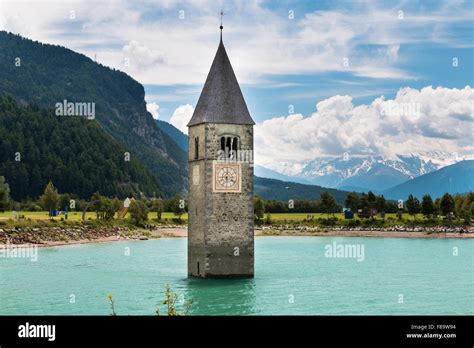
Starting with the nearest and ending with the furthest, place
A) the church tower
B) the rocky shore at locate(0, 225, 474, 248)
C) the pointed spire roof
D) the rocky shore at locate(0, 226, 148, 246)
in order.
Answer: the church tower, the pointed spire roof, the rocky shore at locate(0, 226, 148, 246), the rocky shore at locate(0, 225, 474, 248)

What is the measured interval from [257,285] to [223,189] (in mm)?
5738

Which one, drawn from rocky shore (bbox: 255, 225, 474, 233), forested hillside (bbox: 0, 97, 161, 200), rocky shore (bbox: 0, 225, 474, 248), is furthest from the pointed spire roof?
forested hillside (bbox: 0, 97, 161, 200)

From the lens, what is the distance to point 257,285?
46.7 metres

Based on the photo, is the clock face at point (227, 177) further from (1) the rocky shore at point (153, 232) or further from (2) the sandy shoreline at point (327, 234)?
(2) the sandy shoreline at point (327, 234)

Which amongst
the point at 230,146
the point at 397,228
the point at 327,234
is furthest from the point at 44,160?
the point at 230,146

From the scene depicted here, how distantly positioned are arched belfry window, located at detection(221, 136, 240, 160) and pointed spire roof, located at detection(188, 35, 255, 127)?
972 mm

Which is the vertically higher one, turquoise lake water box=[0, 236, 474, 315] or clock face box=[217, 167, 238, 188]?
clock face box=[217, 167, 238, 188]

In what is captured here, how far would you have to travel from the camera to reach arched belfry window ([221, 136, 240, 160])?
47.1 m

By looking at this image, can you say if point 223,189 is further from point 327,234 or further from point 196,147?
point 327,234

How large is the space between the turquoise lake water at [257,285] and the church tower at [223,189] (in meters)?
1.28

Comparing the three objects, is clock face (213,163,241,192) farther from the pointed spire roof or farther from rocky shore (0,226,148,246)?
rocky shore (0,226,148,246)

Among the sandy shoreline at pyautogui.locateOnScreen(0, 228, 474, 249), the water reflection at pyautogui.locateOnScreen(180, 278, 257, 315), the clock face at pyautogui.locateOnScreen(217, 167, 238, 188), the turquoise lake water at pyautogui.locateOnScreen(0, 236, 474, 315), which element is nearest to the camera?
the water reflection at pyautogui.locateOnScreen(180, 278, 257, 315)
